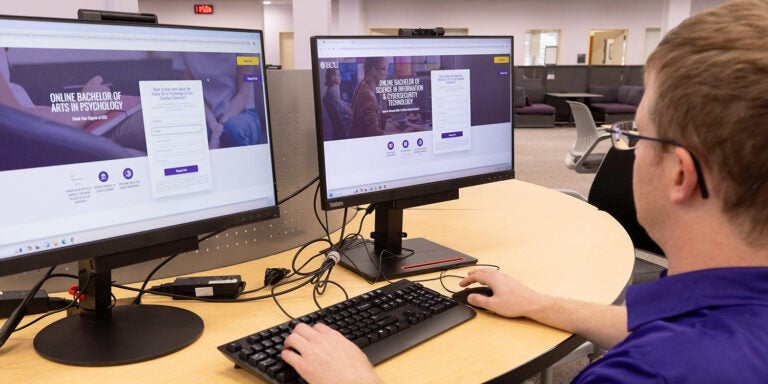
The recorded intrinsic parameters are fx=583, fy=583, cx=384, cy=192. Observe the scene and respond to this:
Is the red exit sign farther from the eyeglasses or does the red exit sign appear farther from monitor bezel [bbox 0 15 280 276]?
the eyeglasses

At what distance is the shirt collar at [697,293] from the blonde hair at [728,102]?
0.05 metres

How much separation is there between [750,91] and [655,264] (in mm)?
1809

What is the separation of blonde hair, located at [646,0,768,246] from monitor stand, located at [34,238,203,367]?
84cm

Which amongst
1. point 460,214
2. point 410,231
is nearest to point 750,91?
point 410,231

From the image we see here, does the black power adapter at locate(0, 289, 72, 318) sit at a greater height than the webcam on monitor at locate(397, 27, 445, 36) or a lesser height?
lesser

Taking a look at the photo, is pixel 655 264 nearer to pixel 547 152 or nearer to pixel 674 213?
pixel 674 213

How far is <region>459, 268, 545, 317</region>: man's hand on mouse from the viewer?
1.10m

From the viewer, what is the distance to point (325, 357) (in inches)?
34.4

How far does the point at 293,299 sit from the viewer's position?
1.21m

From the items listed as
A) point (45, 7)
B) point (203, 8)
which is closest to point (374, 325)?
point (45, 7)

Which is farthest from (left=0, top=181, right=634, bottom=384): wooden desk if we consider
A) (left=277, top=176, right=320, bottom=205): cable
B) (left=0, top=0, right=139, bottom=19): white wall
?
(left=0, top=0, right=139, bottom=19): white wall

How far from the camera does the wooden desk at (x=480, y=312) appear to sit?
0.90m

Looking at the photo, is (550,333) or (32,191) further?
(550,333)

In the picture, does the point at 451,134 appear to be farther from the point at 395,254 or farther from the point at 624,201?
the point at 624,201
